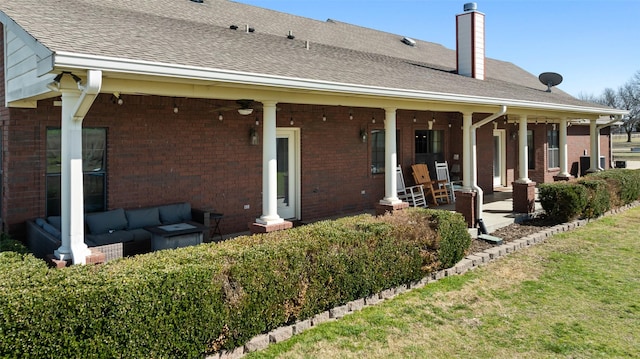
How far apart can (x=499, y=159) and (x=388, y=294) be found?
12.0 metres

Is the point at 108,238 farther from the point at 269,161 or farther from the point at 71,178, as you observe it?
the point at 269,161

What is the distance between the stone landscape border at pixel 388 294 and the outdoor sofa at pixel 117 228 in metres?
2.66

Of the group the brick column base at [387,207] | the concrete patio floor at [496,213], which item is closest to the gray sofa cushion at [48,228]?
the concrete patio floor at [496,213]

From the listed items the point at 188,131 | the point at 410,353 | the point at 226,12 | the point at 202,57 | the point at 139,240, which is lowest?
the point at 410,353

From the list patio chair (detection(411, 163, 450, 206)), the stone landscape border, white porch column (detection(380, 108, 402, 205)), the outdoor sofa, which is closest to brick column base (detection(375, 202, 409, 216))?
white porch column (detection(380, 108, 402, 205))

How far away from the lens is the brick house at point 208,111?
16.7 ft

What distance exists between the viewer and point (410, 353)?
14.6 ft

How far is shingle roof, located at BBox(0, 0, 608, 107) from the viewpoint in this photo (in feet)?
17.6

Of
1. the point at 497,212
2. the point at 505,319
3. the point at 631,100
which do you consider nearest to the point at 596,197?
the point at 497,212

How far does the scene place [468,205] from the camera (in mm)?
9672

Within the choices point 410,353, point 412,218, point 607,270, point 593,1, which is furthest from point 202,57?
point 593,1

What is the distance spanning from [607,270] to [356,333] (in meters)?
4.59

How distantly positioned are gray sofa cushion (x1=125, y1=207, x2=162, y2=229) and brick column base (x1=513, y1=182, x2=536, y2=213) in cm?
835

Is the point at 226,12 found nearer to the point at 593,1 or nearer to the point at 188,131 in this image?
the point at 188,131
